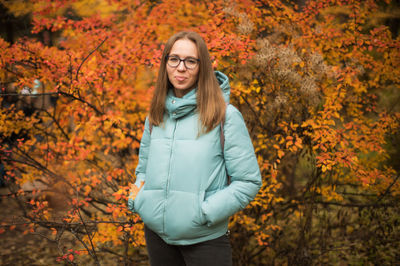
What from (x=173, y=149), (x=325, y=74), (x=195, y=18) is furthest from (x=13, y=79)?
(x=325, y=74)

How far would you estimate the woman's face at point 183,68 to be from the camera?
71.2 inches

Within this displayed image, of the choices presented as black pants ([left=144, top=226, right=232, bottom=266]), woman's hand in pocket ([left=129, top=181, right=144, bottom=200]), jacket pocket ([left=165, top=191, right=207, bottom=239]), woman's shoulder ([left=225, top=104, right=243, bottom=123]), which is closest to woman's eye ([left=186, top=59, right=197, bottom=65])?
woman's shoulder ([left=225, top=104, right=243, bottom=123])

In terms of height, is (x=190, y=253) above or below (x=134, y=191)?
below

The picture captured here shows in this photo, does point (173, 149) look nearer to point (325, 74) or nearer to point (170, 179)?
point (170, 179)

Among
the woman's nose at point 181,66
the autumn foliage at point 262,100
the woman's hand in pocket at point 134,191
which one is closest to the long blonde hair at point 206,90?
the woman's nose at point 181,66

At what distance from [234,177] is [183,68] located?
0.73m

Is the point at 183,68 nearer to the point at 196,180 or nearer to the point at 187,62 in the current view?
the point at 187,62

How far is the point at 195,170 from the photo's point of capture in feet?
5.65

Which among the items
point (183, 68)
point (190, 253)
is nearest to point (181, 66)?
point (183, 68)

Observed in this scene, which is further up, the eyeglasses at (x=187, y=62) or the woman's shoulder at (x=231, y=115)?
the eyeglasses at (x=187, y=62)

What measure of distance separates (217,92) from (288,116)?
1.73 m

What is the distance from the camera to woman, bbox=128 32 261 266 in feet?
5.61

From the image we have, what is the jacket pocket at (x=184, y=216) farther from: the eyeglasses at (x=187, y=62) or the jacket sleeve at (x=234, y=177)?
the eyeglasses at (x=187, y=62)

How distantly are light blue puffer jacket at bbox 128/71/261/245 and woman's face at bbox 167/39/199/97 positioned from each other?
0.27 feet
